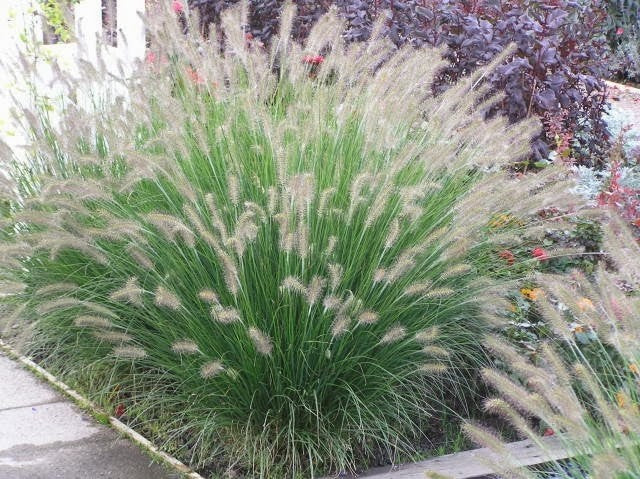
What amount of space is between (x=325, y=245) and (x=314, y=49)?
1.13m

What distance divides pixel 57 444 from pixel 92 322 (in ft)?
1.67

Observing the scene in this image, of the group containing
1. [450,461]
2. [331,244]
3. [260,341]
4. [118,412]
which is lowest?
[118,412]

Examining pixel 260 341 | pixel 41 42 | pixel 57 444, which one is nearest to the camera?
pixel 260 341

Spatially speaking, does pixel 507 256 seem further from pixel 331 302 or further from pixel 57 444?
pixel 57 444

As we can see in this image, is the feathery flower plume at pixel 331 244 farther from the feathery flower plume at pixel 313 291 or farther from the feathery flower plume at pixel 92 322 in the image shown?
the feathery flower plume at pixel 92 322

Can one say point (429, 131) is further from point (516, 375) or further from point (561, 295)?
point (561, 295)

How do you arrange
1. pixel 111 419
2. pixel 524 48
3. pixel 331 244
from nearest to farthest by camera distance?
pixel 331 244 < pixel 111 419 < pixel 524 48

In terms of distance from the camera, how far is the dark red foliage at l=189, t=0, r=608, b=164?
559cm

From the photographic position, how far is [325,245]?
3260mm

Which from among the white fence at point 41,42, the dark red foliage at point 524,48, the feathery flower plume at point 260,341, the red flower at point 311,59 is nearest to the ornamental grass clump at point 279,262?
the feathery flower plume at point 260,341

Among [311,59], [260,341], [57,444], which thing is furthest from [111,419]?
[311,59]

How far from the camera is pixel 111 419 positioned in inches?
144

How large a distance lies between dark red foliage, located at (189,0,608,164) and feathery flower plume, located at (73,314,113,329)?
261 centimetres

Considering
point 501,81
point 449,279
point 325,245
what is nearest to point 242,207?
point 325,245
